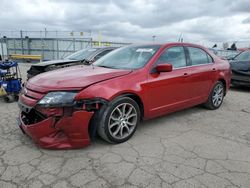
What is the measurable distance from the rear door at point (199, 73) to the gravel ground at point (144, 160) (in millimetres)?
760

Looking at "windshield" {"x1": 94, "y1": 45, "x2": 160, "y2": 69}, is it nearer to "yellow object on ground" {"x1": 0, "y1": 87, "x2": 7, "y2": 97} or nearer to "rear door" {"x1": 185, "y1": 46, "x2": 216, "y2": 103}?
"rear door" {"x1": 185, "y1": 46, "x2": 216, "y2": 103}

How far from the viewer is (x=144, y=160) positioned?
3.03m

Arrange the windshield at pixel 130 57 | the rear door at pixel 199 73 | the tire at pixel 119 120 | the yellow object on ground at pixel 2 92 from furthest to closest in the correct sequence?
the yellow object on ground at pixel 2 92 → the rear door at pixel 199 73 → the windshield at pixel 130 57 → the tire at pixel 119 120

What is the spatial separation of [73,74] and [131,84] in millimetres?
880

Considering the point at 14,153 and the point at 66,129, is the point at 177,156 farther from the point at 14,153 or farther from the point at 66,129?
the point at 14,153

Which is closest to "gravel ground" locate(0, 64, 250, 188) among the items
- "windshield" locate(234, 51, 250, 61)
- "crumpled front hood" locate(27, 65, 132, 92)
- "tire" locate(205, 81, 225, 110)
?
"crumpled front hood" locate(27, 65, 132, 92)

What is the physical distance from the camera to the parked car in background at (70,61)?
22.0 ft

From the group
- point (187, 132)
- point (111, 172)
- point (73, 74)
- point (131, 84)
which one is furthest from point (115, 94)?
point (187, 132)

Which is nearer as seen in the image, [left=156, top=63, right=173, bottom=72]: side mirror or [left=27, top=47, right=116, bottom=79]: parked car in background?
[left=156, top=63, right=173, bottom=72]: side mirror

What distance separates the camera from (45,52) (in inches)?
798

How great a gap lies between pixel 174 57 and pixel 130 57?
2.75 feet

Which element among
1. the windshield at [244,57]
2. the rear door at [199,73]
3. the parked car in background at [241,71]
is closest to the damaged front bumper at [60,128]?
the rear door at [199,73]

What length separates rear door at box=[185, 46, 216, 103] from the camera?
464cm

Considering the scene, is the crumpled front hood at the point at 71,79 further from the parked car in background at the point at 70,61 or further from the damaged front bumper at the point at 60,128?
the parked car in background at the point at 70,61
